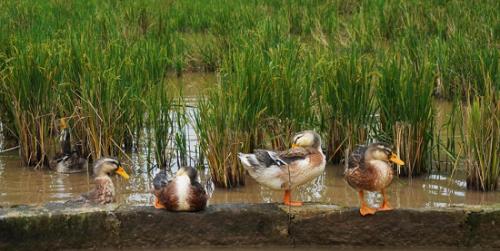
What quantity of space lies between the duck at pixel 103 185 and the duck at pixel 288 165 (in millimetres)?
965

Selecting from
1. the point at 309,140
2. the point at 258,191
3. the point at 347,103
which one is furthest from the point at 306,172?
the point at 347,103

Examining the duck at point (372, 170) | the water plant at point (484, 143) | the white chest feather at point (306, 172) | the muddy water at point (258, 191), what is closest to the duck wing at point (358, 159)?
the duck at point (372, 170)

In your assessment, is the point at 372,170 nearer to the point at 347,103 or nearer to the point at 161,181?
the point at 161,181

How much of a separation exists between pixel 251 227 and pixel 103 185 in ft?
3.94

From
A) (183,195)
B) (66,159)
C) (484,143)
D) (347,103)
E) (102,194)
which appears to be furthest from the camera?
(66,159)

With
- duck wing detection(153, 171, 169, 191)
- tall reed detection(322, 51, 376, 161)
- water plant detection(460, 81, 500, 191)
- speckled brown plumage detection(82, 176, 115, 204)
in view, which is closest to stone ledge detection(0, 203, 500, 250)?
duck wing detection(153, 171, 169, 191)

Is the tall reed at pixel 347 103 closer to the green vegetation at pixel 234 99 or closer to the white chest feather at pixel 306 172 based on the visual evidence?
the green vegetation at pixel 234 99

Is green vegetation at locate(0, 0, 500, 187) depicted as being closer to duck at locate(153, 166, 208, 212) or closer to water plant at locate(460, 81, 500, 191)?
water plant at locate(460, 81, 500, 191)

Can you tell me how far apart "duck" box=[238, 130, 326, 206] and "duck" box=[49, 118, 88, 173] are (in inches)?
80.2

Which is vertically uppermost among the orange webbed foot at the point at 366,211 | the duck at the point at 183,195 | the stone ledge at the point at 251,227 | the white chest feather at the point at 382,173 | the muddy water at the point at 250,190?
the white chest feather at the point at 382,173

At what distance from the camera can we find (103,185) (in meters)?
6.39

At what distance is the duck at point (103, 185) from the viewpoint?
635cm

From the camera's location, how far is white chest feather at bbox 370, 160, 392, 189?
5832 mm

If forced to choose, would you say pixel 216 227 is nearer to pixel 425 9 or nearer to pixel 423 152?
pixel 423 152
